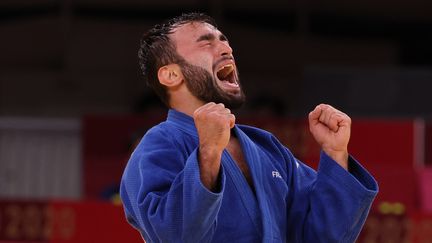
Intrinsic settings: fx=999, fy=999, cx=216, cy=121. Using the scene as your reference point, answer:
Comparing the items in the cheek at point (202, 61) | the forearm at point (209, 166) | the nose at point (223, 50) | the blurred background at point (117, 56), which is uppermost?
the nose at point (223, 50)

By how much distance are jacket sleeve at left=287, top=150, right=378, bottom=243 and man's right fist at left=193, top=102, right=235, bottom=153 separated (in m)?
0.38

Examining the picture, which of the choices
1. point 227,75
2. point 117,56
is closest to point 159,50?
point 227,75

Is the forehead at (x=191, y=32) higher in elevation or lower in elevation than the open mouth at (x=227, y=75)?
higher

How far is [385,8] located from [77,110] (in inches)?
109

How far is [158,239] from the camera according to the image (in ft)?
7.12

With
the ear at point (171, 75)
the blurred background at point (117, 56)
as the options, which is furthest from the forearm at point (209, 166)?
the blurred background at point (117, 56)

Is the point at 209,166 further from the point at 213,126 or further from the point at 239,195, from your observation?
the point at 239,195

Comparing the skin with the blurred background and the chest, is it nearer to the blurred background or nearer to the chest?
the chest

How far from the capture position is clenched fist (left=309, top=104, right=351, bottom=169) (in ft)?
7.59

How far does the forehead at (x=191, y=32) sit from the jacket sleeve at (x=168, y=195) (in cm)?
25

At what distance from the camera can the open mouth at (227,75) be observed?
7.68ft

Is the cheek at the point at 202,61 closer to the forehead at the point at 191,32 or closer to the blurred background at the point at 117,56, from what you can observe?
the forehead at the point at 191,32

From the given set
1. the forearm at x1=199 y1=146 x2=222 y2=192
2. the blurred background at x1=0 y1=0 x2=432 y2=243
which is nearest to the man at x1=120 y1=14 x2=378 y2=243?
the forearm at x1=199 y1=146 x2=222 y2=192

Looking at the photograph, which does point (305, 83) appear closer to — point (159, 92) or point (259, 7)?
point (259, 7)
